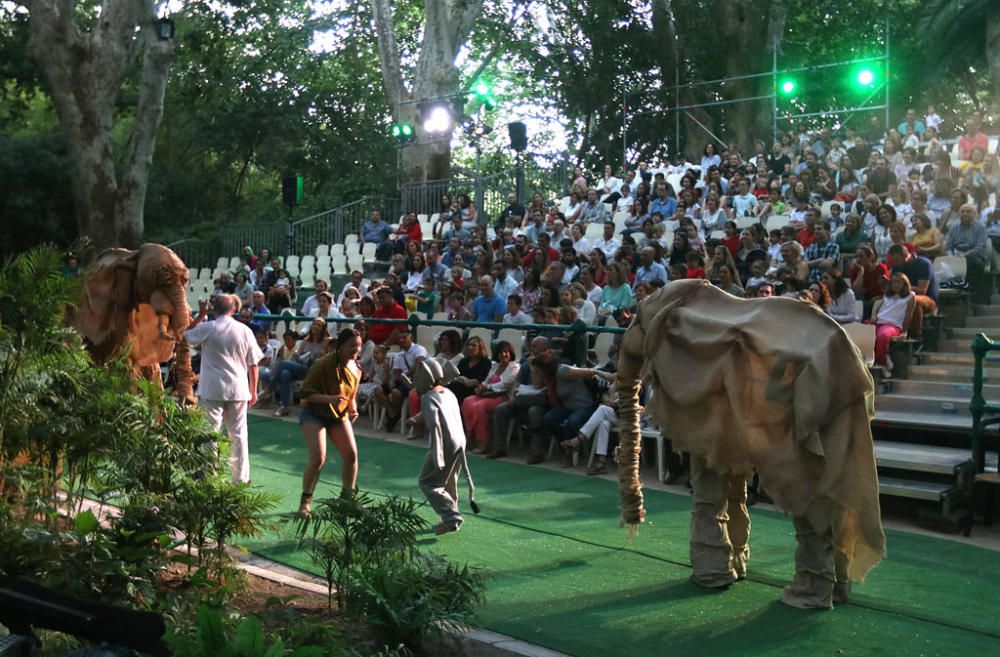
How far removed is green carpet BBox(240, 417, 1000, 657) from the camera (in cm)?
726

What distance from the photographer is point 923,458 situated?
1083 cm

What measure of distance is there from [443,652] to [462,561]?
2.52 metres

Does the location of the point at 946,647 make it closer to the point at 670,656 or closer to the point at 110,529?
the point at 670,656

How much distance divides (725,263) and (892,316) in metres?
2.48

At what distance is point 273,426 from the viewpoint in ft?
54.2

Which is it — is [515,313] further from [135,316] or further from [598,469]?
[135,316]

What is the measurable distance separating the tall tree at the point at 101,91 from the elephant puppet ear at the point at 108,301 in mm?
10247

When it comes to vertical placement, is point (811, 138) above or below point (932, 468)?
above

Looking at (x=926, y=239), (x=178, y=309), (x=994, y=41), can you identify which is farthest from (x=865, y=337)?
(x=994, y=41)

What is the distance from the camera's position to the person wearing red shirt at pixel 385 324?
53.8 ft

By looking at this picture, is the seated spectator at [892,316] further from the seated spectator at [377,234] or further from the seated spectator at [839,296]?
the seated spectator at [377,234]

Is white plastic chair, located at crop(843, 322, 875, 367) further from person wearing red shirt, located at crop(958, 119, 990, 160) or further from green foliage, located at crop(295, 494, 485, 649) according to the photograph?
person wearing red shirt, located at crop(958, 119, 990, 160)

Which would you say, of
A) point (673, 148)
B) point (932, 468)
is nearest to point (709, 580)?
point (932, 468)

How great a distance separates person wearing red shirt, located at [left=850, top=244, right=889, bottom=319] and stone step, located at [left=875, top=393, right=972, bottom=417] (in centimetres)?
182
